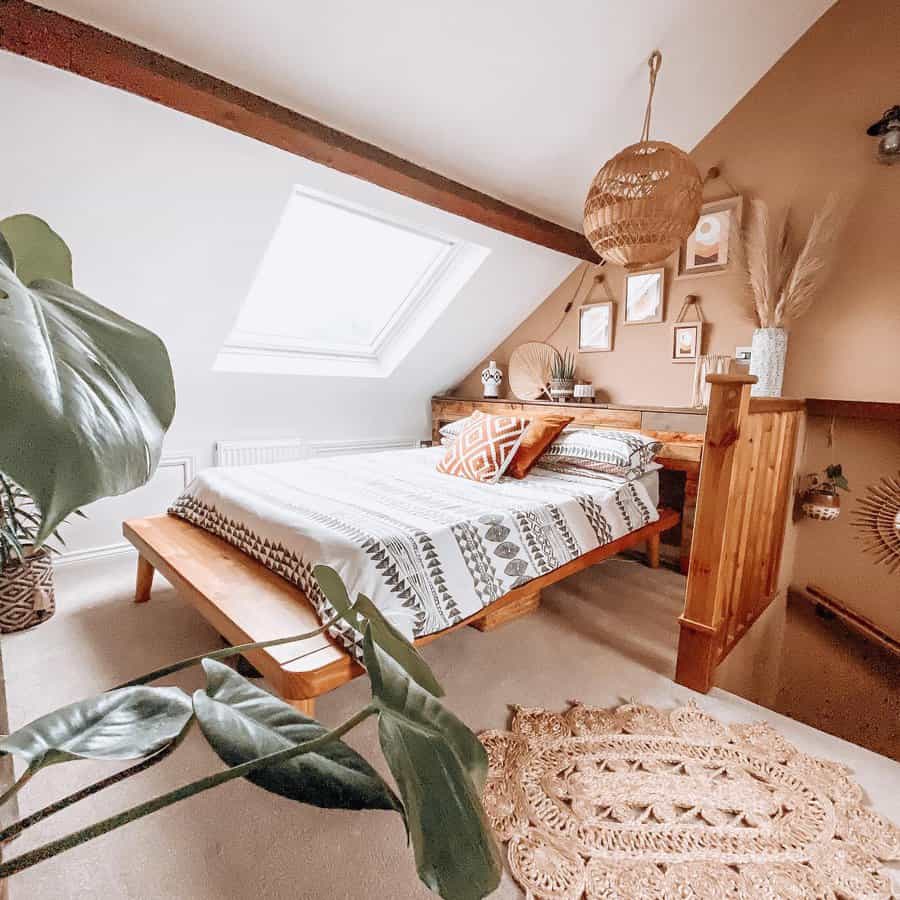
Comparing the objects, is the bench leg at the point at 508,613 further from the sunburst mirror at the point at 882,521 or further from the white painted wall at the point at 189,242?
the white painted wall at the point at 189,242

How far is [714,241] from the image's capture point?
2963 millimetres

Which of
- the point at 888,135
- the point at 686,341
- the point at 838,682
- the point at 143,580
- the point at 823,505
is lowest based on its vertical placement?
the point at 838,682

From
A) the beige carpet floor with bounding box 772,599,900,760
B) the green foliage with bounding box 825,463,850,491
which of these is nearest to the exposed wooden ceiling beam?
the green foliage with bounding box 825,463,850,491

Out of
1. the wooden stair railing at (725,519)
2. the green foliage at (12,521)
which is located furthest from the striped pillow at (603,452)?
the green foliage at (12,521)

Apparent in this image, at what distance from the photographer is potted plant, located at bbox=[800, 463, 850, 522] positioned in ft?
8.17

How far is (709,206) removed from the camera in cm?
297

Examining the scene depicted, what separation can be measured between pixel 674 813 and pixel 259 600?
50.3 inches

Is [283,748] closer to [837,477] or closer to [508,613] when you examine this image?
[508,613]

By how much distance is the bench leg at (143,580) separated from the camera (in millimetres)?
2246

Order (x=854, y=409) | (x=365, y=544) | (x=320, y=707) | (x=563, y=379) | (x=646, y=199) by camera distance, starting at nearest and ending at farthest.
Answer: (x=365, y=544), (x=320, y=707), (x=646, y=199), (x=854, y=409), (x=563, y=379)

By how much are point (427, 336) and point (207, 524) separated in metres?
2.06

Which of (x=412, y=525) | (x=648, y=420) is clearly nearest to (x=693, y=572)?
(x=412, y=525)

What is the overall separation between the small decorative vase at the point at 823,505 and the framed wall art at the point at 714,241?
4.47 ft

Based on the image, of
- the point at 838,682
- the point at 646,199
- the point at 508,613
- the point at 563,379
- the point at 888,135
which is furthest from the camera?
the point at 563,379
